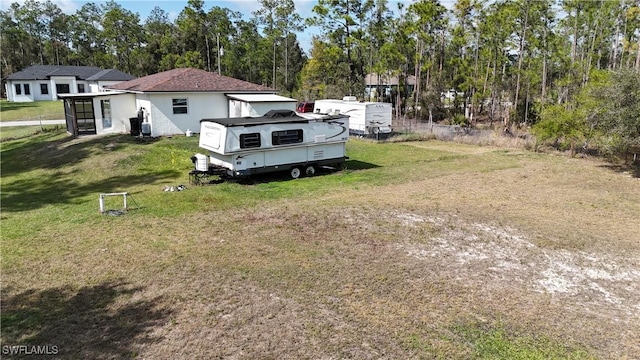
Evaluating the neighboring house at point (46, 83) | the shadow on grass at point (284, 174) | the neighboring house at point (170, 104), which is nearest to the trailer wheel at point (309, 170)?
the shadow on grass at point (284, 174)

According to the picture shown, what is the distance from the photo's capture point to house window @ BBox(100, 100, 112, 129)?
73.5ft

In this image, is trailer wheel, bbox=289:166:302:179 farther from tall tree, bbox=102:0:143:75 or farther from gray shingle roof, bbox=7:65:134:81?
tall tree, bbox=102:0:143:75

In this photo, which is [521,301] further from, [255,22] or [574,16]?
[255,22]

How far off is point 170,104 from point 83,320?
1686 centimetres

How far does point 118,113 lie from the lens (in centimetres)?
2233

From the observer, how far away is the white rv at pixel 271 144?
13758 mm

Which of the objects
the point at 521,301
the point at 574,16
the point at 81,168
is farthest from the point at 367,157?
the point at 574,16

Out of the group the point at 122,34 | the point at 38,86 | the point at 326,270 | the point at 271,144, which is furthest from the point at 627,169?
the point at 122,34

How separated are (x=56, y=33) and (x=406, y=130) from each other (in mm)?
72317

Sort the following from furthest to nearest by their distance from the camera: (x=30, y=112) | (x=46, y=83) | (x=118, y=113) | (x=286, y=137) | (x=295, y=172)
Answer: (x=46, y=83), (x=30, y=112), (x=118, y=113), (x=295, y=172), (x=286, y=137)

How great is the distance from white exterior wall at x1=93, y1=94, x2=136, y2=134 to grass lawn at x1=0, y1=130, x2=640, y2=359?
320 inches

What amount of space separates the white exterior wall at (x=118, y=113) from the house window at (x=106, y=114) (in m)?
0.16

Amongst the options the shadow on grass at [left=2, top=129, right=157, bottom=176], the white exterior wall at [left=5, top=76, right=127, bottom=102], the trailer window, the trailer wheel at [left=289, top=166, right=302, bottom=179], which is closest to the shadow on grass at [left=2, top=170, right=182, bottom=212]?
the shadow on grass at [left=2, top=129, right=157, bottom=176]

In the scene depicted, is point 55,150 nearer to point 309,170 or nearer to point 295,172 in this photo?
point 295,172
